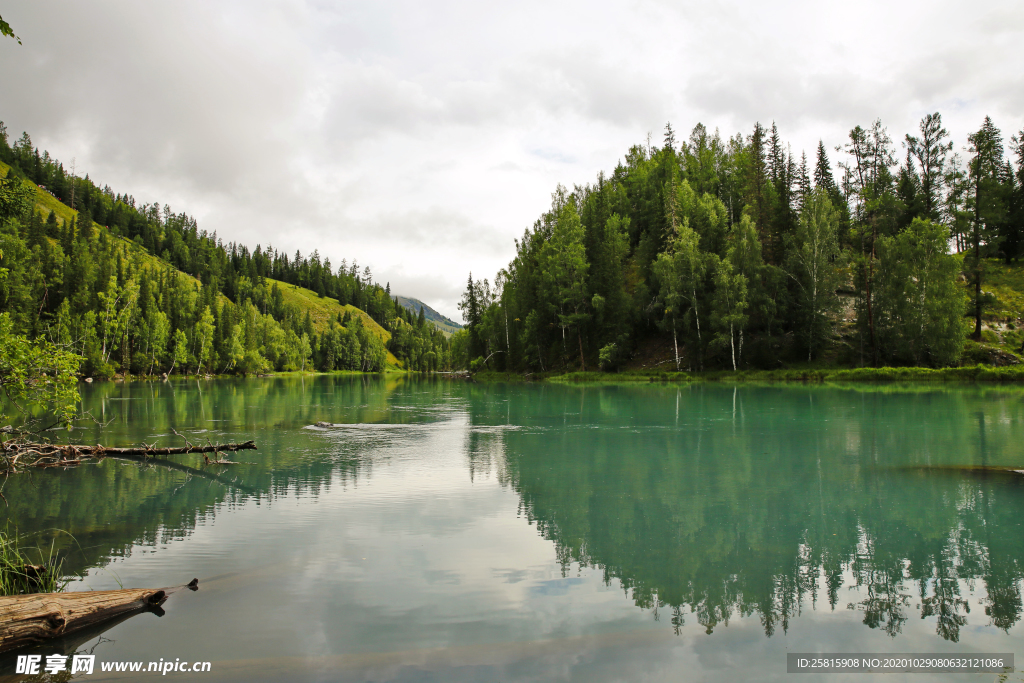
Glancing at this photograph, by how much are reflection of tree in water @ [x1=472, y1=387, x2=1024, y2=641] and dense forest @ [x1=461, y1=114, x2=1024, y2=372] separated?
3633cm

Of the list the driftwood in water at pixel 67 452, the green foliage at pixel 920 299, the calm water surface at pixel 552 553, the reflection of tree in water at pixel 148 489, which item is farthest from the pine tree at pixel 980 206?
the driftwood in water at pixel 67 452

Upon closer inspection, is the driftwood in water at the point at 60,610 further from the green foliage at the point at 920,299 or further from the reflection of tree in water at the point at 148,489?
the green foliage at the point at 920,299

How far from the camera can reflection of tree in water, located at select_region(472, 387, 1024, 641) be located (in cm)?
823

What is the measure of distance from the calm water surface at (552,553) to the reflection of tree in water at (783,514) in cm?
6

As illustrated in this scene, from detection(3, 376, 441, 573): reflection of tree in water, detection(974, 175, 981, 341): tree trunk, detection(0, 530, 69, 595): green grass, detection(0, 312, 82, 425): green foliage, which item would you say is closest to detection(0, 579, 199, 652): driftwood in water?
detection(0, 530, 69, 595): green grass

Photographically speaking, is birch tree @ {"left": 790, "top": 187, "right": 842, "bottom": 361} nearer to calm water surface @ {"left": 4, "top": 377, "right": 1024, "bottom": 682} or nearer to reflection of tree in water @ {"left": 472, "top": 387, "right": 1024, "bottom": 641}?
reflection of tree in water @ {"left": 472, "top": 387, "right": 1024, "bottom": 641}

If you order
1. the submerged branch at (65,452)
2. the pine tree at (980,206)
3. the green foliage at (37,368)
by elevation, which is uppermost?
the pine tree at (980,206)

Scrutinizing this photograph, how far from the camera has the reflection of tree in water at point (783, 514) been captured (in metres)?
8.23

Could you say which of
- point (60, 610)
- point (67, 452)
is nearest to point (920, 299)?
point (67, 452)

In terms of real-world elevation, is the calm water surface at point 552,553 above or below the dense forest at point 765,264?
below

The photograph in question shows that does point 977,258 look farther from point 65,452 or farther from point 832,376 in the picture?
point 65,452

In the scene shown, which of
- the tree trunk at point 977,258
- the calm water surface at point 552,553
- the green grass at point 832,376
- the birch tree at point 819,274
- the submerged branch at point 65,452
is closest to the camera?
the calm water surface at point 552,553

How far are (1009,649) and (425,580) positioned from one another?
766cm

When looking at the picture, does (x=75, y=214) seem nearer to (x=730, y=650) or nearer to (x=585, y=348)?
(x=585, y=348)
